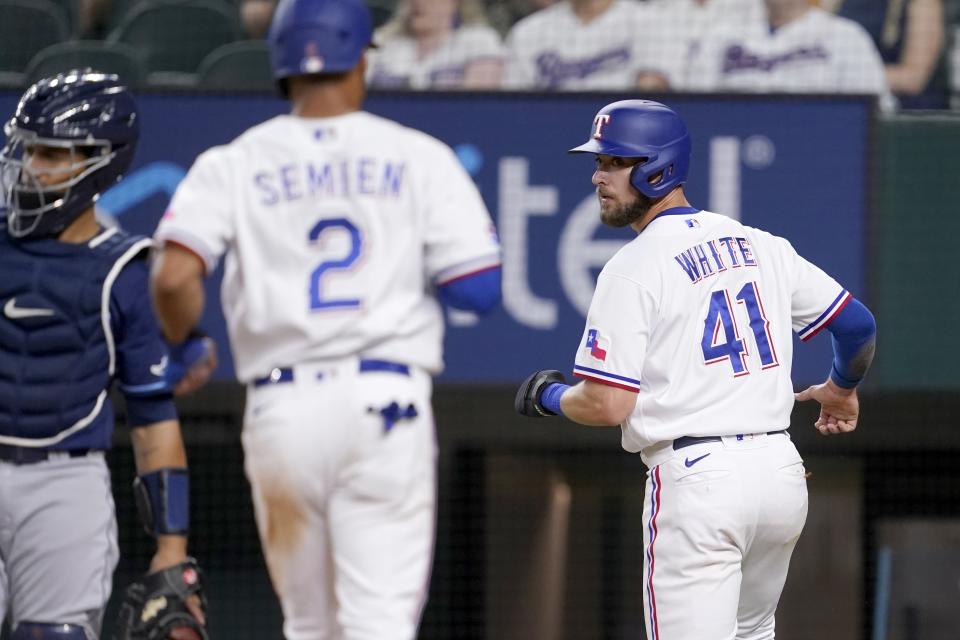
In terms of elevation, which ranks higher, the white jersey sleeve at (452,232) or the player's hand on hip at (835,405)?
the white jersey sleeve at (452,232)

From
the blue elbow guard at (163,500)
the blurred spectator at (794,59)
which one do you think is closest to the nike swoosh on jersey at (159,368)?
the blue elbow guard at (163,500)

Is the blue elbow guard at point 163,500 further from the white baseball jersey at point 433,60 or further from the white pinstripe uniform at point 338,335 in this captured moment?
the white baseball jersey at point 433,60

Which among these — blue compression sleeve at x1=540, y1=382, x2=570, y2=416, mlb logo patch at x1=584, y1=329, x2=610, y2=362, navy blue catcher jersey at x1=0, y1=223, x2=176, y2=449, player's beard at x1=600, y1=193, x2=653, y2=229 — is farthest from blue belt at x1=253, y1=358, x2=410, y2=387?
player's beard at x1=600, y1=193, x2=653, y2=229

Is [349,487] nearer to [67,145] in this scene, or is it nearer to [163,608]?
[163,608]

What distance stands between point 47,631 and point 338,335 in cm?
97

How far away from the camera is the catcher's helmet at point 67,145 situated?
3.69 metres

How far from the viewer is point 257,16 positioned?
7625 millimetres

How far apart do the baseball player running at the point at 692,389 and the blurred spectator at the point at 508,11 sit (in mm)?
3427

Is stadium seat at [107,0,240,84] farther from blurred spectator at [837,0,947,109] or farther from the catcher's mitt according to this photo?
the catcher's mitt

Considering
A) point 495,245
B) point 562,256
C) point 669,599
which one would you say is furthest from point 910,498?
point 495,245

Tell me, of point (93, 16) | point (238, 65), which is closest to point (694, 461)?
point (238, 65)

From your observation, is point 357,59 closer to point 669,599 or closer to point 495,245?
point 495,245

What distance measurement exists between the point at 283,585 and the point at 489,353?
11.0ft

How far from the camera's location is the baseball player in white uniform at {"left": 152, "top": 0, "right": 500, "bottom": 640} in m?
3.20
